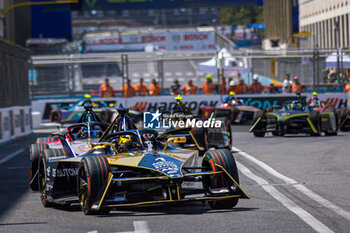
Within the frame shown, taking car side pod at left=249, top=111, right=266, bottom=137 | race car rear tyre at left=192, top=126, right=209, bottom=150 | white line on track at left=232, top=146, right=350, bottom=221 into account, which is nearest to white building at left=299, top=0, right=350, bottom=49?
car side pod at left=249, top=111, right=266, bottom=137

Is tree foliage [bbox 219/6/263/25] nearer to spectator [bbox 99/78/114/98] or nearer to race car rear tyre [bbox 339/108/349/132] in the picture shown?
spectator [bbox 99/78/114/98]

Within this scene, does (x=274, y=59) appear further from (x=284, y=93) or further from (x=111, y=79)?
(x=111, y=79)

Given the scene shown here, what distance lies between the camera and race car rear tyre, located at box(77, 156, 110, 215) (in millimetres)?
8086

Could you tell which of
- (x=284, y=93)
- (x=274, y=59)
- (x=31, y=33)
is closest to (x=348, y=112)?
(x=284, y=93)

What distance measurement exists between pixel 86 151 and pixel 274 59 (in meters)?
24.5

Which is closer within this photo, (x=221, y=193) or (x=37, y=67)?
(x=221, y=193)

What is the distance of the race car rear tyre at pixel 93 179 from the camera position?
8086mm

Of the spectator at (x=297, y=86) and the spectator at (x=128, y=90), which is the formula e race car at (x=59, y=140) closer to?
the spectator at (x=128, y=90)

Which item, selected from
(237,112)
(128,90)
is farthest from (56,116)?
(237,112)

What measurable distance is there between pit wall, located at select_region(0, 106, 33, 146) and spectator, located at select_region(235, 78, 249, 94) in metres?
8.93

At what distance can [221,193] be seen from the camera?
27.5 feet

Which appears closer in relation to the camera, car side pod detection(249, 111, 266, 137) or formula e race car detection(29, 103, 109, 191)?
formula e race car detection(29, 103, 109, 191)

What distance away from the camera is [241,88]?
3177 cm

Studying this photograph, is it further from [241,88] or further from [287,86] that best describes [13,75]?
[287,86]
